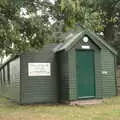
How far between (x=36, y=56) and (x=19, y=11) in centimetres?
693

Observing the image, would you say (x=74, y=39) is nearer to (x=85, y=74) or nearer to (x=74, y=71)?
(x=74, y=71)

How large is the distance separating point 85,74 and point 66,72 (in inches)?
37.7

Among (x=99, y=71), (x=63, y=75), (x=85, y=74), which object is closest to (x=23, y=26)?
(x=85, y=74)

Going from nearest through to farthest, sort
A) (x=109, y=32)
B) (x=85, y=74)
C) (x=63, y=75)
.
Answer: (x=85, y=74)
(x=63, y=75)
(x=109, y=32)

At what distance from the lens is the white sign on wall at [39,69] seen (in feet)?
57.0

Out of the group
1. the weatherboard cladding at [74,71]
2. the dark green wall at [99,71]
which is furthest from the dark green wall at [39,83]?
the weatherboard cladding at [74,71]

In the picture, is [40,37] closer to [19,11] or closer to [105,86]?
[19,11]

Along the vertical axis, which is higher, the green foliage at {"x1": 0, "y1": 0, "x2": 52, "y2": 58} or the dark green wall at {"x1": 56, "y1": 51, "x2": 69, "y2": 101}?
the green foliage at {"x1": 0, "y1": 0, "x2": 52, "y2": 58}

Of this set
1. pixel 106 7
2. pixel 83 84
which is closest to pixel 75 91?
pixel 83 84

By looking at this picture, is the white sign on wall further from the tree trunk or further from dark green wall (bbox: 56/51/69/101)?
the tree trunk

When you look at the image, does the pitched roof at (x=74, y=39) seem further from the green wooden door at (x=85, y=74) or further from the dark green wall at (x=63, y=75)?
the green wooden door at (x=85, y=74)

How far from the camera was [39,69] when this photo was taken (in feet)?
57.4

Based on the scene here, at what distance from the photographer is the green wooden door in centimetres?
1648

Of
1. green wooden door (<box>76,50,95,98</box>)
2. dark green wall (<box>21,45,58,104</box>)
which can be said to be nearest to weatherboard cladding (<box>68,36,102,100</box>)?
green wooden door (<box>76,50,95,98</box>)
